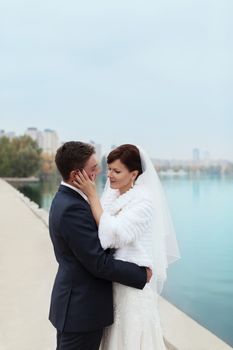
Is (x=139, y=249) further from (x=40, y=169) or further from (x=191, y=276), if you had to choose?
(x=40, y=169)

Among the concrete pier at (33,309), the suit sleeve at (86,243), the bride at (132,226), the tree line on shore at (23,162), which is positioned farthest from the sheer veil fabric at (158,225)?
the tree line on shore at (23,162)

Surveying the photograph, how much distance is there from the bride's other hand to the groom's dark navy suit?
0.03m

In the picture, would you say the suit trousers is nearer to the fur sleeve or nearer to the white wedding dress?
the white wedding dress

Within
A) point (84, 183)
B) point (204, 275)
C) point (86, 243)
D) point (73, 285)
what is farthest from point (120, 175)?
point (204, 275)

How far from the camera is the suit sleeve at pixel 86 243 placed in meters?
1.34

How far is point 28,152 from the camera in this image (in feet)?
101

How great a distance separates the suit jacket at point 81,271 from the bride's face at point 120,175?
147 mm

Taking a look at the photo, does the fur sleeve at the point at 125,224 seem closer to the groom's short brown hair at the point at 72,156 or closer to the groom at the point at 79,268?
the groom at the point at 79,268

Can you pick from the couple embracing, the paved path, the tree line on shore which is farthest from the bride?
the tree line on shore

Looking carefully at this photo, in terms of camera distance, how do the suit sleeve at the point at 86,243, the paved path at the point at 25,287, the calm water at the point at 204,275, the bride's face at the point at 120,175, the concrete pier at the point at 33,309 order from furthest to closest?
1. the calm water at the point at 204,275
2. the paved path at the point at 25,287
3. the concrete pier at the point at 33,309
4. the bride's face at the point at 120,175
5. the suit sleeve at the point at 86,243

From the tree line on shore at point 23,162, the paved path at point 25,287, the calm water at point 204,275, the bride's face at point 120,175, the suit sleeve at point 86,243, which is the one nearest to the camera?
the suit sleeve at point 86,243

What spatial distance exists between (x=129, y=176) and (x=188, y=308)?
4.14 meters

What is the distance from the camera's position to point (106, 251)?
→ 1418 millimetres

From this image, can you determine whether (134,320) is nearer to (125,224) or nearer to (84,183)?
(125,224)
